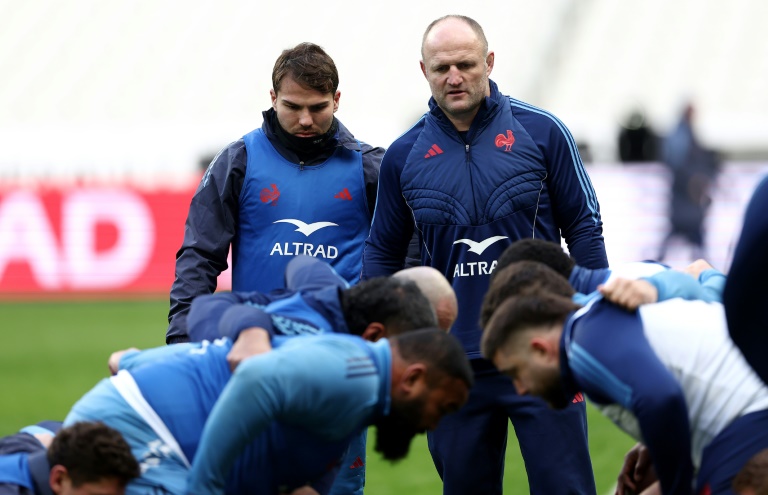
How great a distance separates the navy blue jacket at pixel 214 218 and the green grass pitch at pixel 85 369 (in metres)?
1.25

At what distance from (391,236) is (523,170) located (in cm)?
69

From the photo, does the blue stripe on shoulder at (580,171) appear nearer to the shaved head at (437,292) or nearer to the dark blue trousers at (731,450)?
the shaved head at (437,292)

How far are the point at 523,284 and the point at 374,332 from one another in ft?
1.82

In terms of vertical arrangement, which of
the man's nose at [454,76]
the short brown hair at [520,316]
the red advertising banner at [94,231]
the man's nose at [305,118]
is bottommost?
the red advertising banner at [94,231]

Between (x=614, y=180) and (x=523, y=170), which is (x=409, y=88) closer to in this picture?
(x=614, y=180)

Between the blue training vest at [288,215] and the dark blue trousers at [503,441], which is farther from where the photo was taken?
the blue training vest at [288,215]

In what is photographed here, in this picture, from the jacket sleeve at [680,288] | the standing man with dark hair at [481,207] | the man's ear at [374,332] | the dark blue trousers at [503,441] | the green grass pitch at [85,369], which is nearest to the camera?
the jacket sleeve at [680,288]

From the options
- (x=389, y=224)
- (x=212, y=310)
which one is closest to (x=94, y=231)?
(x=389, y=224)

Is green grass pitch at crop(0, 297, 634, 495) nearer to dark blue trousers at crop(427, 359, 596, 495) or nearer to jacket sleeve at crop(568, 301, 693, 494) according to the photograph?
dark blue trousers at crop(427, 359, 596, 495)

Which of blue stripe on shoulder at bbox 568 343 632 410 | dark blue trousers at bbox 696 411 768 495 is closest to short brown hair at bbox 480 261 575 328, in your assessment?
blue stripe on shoulder at bbox 568 343 632 410

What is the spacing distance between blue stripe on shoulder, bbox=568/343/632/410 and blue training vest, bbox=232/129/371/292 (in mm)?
2016

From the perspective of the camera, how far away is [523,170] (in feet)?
17.4

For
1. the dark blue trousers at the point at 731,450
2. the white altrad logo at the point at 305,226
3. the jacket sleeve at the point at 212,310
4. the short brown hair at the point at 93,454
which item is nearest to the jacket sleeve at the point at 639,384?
the dark blue trousers at the point at 731,450

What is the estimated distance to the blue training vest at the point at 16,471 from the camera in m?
3.93
